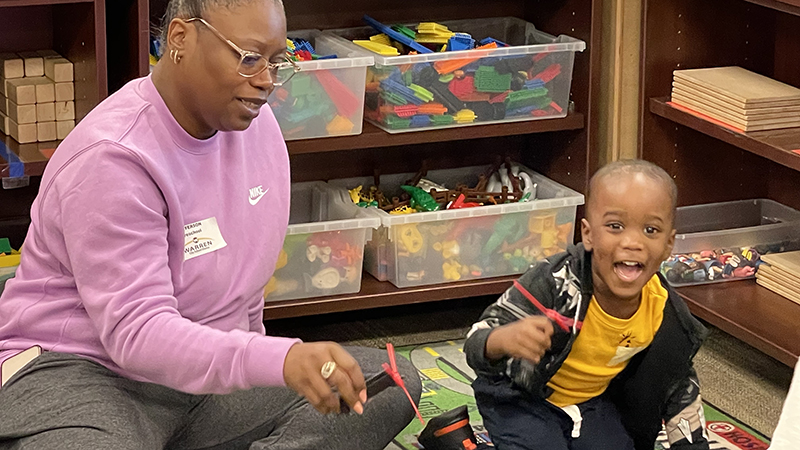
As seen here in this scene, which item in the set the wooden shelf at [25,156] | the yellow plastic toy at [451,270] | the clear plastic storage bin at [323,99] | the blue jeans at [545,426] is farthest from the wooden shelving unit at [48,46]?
the blue jeans at [545,426]

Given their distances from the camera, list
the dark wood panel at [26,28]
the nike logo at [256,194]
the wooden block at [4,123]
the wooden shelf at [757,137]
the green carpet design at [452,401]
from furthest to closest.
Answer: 1. the dark wood panel at [26,28]
2. the wooden block at [4,123]
3. the wooden shelf at [757,137]
4. the green carpet design at [452,401]
5. the nike logo at [256,194]

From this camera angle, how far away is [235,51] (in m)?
1.55

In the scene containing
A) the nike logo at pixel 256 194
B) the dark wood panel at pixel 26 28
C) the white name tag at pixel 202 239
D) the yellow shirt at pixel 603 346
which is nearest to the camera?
the white name tag at pixel 202 239

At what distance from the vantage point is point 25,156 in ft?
7.54

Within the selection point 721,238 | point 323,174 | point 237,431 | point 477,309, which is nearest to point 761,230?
point 721,238

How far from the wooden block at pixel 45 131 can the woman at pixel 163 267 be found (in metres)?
0.74

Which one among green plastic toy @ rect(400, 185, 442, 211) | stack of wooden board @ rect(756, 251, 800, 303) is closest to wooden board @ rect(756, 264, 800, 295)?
stack of wooden board @ rect(756, 251, 800, 303)

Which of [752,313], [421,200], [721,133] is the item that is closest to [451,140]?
[421,200]

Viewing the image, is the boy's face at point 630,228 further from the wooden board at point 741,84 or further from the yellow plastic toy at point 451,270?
the yellow plastic toy at point 451,270

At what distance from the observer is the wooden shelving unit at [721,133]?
251cm

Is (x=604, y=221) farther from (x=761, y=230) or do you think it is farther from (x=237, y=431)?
(x=761, y=230)

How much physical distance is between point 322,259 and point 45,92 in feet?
2.21

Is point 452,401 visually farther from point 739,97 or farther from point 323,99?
point 739,97

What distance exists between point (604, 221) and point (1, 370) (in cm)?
91
